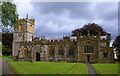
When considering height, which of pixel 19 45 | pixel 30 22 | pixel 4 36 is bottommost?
pixel 19 45

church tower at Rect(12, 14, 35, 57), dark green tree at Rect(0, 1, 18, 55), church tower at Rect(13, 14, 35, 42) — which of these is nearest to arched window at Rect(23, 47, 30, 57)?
church tower at Rect(12, 14, 35, 57)

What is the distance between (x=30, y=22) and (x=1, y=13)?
2577 cm

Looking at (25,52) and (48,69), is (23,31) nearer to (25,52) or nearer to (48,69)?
(25,52)

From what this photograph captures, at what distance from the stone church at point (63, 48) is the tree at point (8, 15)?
16904 millimetres

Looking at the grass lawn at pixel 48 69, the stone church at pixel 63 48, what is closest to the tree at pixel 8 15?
the grass lawn at pixel 48 69

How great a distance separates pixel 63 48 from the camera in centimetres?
4072

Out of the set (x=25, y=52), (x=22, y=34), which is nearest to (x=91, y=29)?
(x=22, y=34)

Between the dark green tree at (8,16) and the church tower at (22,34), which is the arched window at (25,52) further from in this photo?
the dark green tree at (8,16)

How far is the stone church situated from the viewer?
37.3 m

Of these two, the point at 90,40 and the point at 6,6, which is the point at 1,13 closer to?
the point at 6,6

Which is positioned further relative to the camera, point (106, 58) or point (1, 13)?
point (106, 58)

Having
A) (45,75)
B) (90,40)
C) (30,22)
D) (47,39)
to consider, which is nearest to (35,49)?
(47,39)

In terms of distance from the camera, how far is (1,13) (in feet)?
77.8

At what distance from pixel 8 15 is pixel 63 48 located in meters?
20.1
